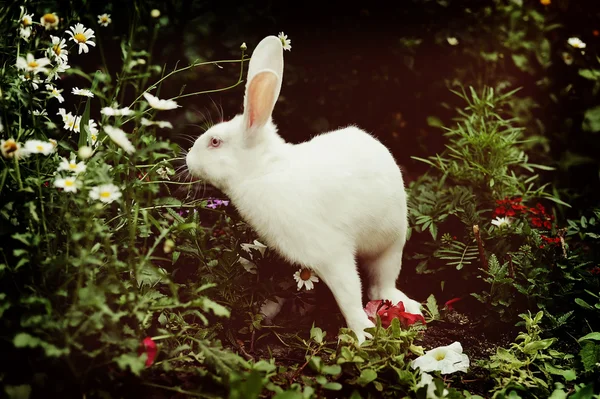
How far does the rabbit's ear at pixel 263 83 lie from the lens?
262cm

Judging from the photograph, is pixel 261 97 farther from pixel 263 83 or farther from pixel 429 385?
pixel 429 385

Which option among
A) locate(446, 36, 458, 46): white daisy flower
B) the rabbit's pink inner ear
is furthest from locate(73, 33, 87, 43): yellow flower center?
locate(446, 36, 458, 46): white daisy flower

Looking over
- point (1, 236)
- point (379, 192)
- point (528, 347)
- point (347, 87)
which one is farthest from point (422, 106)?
point (1, 236)

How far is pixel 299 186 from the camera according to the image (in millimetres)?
2725

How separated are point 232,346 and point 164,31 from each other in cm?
214

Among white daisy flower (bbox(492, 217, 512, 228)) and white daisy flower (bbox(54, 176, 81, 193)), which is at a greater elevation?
white daisy flower (bbox(54, 176, 81, 193))

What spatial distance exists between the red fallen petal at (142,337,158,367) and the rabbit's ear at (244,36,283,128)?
1.02 meters

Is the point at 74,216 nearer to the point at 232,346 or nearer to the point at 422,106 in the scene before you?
the point at 232,346

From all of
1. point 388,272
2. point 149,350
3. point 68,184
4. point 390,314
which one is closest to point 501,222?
point 388,272

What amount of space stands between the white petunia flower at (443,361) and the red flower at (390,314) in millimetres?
243

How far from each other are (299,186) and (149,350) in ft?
3.04

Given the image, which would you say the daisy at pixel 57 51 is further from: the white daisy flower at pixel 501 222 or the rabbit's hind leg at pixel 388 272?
the white daisy flower at pixel 501 222

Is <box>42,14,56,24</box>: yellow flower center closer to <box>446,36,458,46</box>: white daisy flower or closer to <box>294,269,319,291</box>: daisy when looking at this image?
<box>294,269,319,291</box>: daisy

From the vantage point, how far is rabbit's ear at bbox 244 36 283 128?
262 cm
